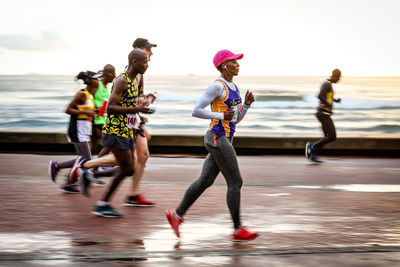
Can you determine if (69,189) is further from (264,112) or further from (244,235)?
(264,112)

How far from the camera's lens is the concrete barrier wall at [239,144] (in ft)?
48.5

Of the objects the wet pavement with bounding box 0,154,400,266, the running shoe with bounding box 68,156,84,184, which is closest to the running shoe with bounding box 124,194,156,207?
the wet pavement with bounding box 0,154,400,266

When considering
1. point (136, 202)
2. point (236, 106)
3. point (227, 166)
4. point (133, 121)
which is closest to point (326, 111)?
point (136, 202)

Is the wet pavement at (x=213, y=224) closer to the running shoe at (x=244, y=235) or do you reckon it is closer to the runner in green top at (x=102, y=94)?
the running shoe at (x=244, y=235)

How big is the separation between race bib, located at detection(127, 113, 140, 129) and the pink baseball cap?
1.54 m

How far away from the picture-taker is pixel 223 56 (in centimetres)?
634

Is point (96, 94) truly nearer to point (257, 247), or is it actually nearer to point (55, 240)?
point (55, 240)

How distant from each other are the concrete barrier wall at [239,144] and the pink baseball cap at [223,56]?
28.0ft

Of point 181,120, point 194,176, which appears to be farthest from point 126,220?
point 181,120

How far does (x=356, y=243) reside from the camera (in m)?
6.24

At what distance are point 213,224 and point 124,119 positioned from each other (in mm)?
1512

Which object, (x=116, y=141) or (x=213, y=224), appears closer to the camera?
(x=213, y=224)

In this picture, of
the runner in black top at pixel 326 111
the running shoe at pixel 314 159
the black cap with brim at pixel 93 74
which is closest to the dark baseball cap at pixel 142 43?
the black cap with brim at pixel 93 74

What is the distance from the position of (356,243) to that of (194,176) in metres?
5.50
